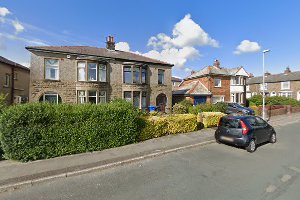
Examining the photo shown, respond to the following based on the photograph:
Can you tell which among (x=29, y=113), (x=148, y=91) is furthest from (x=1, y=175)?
(x=148, y=91)

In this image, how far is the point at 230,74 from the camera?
90.7 feet

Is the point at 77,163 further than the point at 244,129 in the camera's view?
No

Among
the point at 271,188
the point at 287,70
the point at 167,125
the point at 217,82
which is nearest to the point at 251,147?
the point at 271,188

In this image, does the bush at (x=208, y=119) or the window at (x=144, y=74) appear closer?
the bush at (x=208, y=119)

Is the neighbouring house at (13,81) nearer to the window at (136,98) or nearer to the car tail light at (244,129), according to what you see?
the window at (136,98)

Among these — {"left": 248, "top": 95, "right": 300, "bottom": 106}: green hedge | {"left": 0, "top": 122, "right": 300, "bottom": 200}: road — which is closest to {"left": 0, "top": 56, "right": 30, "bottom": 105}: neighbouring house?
{"left": 0, "top": 122, "right": 300, "bottom": 200}: road

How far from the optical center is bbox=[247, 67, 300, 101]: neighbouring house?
126ft

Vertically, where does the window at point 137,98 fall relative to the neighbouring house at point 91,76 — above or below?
below

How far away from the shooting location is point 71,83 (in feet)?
55.2

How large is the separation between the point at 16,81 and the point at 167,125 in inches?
844

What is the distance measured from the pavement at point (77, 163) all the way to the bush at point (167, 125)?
0.63 m

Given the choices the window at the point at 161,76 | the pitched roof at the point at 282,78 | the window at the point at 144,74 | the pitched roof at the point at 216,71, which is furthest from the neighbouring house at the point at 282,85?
the window at the point at 144,74

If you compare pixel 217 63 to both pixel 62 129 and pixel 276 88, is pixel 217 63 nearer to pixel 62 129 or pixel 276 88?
pixel 276 88

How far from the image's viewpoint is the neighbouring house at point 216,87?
24750 mm
